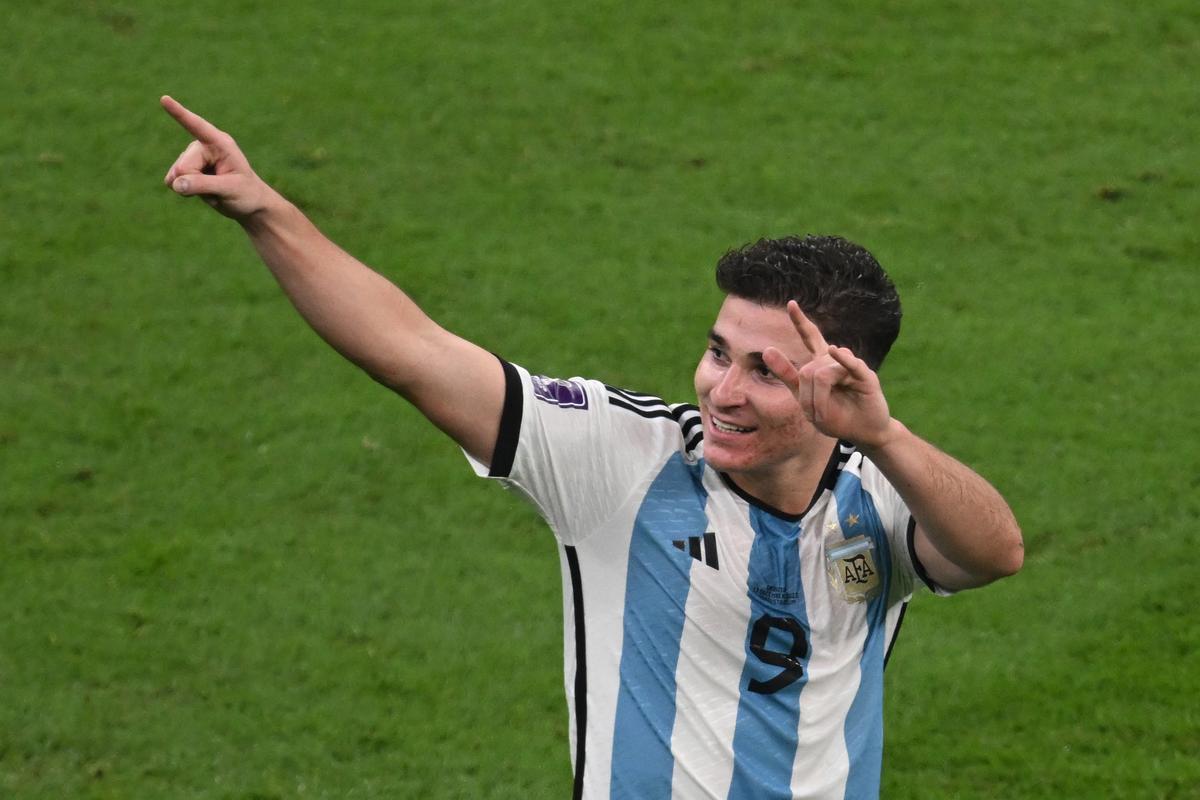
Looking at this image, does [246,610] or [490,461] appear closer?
→ [490,461]

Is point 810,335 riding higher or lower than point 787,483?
higher

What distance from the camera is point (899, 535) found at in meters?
3.29

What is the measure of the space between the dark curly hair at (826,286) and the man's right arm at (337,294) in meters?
0.62

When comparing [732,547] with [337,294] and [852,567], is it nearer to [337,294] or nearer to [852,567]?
[852,567]

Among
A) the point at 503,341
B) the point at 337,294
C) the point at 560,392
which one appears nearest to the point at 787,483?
the point at 560,392

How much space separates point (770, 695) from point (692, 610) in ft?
0.73

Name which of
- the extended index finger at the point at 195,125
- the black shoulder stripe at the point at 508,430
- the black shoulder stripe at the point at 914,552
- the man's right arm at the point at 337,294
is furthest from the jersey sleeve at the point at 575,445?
the extended index finger at the point at 195,125

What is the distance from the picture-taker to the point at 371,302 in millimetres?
2936

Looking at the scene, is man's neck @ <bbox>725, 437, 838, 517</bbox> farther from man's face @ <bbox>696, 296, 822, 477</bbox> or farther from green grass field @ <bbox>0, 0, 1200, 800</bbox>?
green grass field @ <bbox>0, 0, 1200, 800</bbox>

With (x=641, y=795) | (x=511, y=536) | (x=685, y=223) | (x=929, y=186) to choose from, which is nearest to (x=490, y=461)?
(x=641, y=795)

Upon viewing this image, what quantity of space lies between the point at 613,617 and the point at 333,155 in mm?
6939

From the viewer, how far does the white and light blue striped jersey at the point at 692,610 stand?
3227 mm

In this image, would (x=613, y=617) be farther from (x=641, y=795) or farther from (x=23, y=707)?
(x=23, y=707)

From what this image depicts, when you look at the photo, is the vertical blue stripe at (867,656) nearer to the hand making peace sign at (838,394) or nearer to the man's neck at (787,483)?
the man's neck at (787,483)
